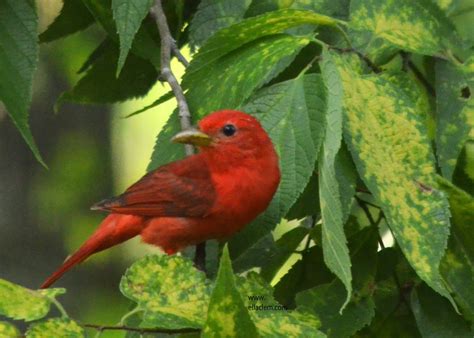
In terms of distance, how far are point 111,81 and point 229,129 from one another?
28 cm

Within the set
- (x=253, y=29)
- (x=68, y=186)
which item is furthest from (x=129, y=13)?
(x=68, y=186)

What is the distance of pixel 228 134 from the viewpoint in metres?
2.04

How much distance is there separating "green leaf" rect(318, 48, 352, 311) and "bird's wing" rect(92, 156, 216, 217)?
1.52 ft

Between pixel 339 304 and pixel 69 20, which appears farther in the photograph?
pixel 69 20

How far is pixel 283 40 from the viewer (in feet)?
5.71

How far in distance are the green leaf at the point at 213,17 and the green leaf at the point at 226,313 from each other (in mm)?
787

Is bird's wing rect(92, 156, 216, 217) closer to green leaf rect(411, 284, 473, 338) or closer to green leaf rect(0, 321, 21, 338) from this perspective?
green leaf rect(411, 284, 473, 338)

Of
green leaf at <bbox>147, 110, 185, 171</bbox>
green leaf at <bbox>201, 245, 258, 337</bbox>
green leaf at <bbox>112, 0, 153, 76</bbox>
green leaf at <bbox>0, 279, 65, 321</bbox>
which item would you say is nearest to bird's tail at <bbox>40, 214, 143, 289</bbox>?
green leaf at <bbox>147, 110, 185, 171</bbox>

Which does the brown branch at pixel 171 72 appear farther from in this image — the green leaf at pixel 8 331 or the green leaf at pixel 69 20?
the green leaf at pixel 8 331

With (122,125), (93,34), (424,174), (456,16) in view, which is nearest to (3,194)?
(122,125)

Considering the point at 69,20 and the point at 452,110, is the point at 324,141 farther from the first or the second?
the point at 69,20

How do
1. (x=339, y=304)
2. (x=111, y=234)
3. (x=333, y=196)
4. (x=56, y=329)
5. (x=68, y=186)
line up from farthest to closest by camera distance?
1. (x=68, y=186)
2. (x=111, y=234)
3. (x=339, y=304)
4. (x=333, y=196)
5. (x=56, y=329)

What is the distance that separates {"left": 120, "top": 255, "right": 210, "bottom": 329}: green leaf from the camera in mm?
1416

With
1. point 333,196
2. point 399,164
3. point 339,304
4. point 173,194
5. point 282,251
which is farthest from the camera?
point 173,194
